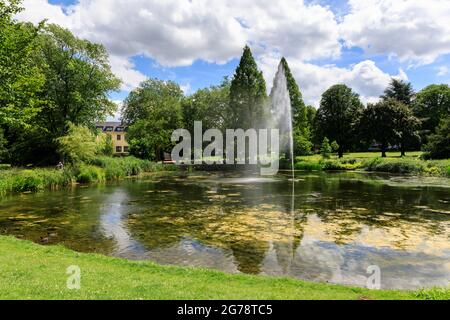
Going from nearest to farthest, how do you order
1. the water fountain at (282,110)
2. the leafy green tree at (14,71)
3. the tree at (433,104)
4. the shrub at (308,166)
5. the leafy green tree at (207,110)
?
1. the leafy green tree at (14,71)
2. the shrub at (308,166)
3. the water fountain at (282,110)
4. the leafy green tree at (207,110)
5. the tree at (433,104)

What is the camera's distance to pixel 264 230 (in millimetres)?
15023

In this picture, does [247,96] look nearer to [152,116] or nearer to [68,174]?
[152,116]

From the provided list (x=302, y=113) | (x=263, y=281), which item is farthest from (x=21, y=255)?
(x=302, y=113)

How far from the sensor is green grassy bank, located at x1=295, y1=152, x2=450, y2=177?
39.8m

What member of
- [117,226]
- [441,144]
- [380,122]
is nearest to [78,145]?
[117,226]

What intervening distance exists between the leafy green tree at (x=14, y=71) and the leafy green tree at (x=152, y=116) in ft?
98.6

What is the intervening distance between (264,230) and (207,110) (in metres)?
51.8

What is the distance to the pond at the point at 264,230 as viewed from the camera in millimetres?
10672

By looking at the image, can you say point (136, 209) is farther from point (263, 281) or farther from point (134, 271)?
point (263, 281)

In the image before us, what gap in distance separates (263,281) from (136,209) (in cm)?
1369

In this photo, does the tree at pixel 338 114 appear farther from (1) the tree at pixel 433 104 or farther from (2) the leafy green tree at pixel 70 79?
(2) the leafy green tree at pixel 70 79

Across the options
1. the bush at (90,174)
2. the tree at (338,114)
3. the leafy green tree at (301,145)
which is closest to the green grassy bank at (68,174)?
the bush at (90,174)

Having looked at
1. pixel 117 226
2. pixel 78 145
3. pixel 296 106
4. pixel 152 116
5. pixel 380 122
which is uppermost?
pixel 296 106

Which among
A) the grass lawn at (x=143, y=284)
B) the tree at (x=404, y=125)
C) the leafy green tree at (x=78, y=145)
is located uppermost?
the tree at (x=404, y=125)
